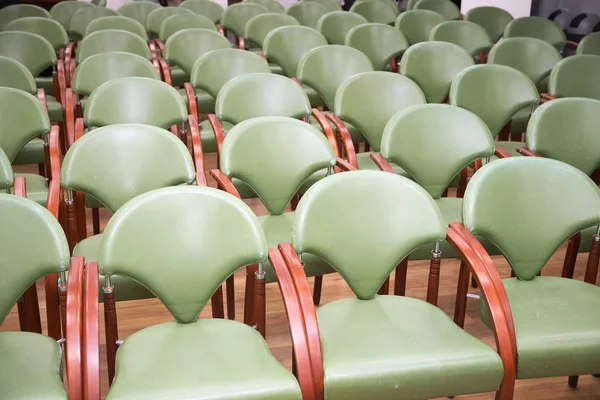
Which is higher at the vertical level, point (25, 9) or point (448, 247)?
point (25, 9)

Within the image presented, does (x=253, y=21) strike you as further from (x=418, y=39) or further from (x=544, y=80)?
(x=544, y=80)

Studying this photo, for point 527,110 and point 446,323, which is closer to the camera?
point 446,323

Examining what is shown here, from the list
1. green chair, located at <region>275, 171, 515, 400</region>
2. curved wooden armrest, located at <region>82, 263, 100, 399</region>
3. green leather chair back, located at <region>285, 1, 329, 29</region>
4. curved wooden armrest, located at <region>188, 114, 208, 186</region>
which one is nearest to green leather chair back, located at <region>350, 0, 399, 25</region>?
green leather chair back, located at <region>285, 1, 329, 29</region>

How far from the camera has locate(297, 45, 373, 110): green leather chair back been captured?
4113 millimetres

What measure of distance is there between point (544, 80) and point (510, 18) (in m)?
1.47

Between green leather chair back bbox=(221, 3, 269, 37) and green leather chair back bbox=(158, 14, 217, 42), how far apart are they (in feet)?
1.62

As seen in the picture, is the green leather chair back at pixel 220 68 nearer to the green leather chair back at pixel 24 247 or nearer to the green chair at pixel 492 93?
the green chair at pixel 492 93

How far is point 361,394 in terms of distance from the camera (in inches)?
73.2

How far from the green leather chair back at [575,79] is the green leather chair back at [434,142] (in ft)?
4.51

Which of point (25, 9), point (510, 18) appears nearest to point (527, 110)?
point (510, 18)

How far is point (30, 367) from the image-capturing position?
1.84 metres

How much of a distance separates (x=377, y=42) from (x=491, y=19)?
157 centimetres

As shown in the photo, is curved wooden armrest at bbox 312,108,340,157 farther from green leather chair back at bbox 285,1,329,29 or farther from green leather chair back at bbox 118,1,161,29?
green leather chair back at bbox 118,1,161,29

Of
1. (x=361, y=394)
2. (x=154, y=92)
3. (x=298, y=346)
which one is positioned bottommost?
(x=361, y=394)
